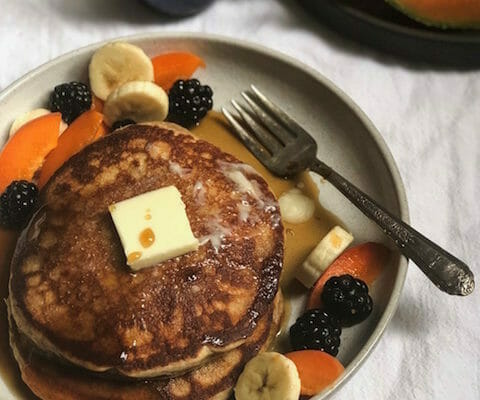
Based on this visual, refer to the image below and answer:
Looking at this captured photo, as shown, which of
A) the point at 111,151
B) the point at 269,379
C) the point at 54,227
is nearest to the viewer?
the point at 269,379

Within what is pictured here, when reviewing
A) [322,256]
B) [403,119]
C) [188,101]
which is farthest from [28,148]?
[403,119]

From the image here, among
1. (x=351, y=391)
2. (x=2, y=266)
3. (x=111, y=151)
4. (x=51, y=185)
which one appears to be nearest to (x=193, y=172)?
(x=111, y=151)

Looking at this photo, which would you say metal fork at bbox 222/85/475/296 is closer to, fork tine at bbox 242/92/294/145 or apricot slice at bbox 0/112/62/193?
fork tine at bbox 242/92/294/145

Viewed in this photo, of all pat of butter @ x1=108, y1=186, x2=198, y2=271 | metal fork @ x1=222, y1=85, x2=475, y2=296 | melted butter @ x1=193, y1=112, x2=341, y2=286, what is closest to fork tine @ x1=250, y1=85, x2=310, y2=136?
metal fork @ x1=222, y1=85, x2=475, y2=296

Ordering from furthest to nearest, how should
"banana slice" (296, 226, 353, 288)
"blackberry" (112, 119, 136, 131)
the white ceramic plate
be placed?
1. "blackberry" (112, 119, 136, 131)
2. the white ceramic plate
3. "banana slice" (296, 226, 353, 288)

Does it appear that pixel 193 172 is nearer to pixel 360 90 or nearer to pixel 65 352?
pixel 65 352
